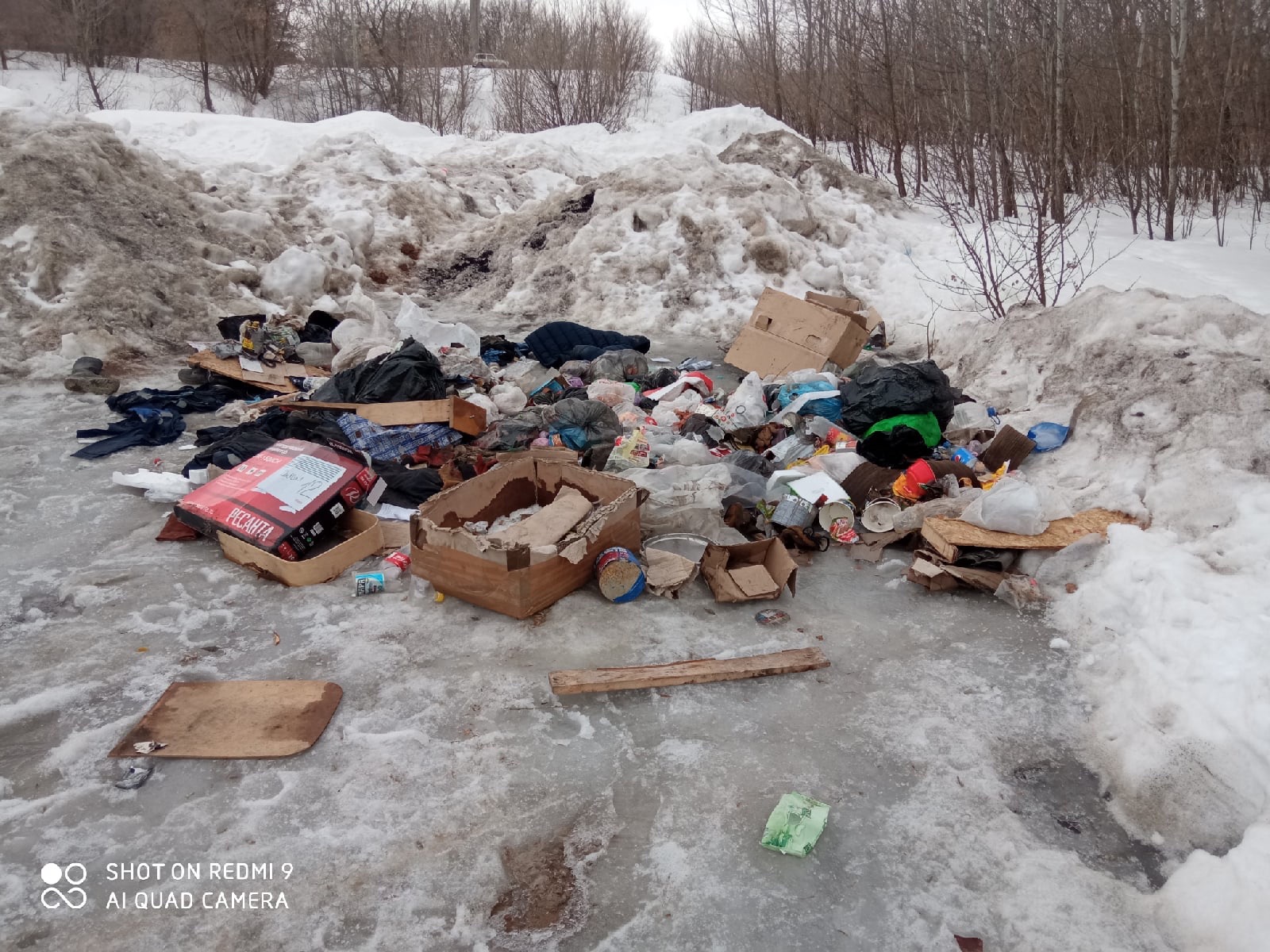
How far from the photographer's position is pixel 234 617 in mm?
Answer: 3471

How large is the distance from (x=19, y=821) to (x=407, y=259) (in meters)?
9.46

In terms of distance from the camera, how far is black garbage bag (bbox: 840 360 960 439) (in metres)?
4.98

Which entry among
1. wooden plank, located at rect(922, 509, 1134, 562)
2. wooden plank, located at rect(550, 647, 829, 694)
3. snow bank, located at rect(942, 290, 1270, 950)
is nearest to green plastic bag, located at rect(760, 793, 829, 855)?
wooden plank, located at rect(550, 647, 829, 694)

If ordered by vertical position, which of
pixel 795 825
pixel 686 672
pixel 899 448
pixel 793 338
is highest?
pixel 793 338

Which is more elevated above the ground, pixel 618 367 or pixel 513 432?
pixel 618 367

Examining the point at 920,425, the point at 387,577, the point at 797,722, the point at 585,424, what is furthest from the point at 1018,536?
the point at 387,577

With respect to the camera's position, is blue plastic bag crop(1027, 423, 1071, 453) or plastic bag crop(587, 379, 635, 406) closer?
blue plastic bag crop(1027, 423, 1071, 453)

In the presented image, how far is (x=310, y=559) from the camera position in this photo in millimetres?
3717

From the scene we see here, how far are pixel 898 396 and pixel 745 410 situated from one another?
1044mm

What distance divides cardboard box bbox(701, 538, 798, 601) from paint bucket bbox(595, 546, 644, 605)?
0.37 metres

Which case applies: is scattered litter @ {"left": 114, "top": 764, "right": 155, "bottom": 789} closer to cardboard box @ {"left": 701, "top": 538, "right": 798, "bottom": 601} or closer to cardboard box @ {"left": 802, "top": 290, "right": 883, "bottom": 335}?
cardboard box @ {"left": 701, "top": 538, "right": 798, "bottom": 601}

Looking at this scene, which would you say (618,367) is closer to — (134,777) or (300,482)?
(300,482)

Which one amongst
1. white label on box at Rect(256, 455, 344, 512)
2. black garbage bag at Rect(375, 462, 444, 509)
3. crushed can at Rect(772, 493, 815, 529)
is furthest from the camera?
black garbage bag at Rect(375, 462, 444, 509)

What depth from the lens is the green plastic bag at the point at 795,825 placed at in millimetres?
2316
